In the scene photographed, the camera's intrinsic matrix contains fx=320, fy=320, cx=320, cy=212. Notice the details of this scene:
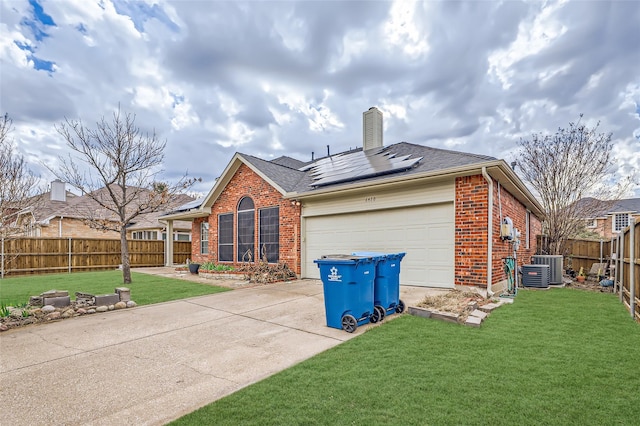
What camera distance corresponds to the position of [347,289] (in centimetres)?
506

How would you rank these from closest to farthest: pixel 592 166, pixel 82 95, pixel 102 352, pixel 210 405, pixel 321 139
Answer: pixel 210 405, pixel 102 352, pixel 82 95, pixel 592 166, pixel 321 139

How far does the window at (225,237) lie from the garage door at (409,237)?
4.99m

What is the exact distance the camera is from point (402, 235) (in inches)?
356

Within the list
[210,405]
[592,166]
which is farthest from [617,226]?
[210,405]

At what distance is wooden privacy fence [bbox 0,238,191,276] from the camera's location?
14750 millimetres

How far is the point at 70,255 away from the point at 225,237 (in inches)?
351

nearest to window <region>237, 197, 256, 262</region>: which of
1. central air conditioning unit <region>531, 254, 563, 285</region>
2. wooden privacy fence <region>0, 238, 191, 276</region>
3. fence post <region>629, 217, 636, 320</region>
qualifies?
wooden privacy fence <region>0, 238, 191, 276</region>

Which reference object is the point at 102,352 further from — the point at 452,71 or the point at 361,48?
the point at 452,71

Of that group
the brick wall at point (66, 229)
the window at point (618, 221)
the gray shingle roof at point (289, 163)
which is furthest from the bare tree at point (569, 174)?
the brick wall at point (66, 229)

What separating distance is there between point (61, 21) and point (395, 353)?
12133 mm

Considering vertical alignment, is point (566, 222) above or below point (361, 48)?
below

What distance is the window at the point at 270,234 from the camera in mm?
12070

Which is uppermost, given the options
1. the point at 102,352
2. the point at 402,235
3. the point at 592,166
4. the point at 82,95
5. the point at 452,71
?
the point at 452,71

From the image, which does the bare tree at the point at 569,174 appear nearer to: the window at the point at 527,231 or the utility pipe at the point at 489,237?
the window at the point at 527,231
